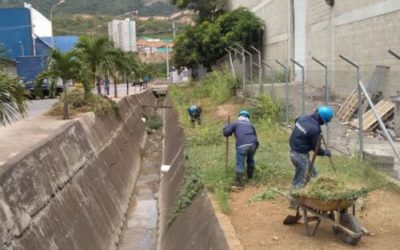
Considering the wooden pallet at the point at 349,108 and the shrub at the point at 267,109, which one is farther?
the shrub at the point at 267,109

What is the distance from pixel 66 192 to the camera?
10.8 m

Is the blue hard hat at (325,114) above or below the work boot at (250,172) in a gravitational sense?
above

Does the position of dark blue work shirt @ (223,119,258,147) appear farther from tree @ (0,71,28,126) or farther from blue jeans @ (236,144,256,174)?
tree @ (0,71,28,126)

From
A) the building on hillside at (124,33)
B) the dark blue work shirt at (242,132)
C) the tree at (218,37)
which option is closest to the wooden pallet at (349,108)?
the dark blue work shirt at (242,132)

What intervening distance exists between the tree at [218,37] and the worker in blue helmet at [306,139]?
101 ft

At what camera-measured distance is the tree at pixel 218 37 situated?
130 ft

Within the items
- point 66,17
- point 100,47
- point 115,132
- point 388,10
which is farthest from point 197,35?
point 66,17

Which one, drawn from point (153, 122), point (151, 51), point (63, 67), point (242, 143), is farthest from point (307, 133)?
point (151, 51)

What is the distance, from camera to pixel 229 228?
25.9 ft

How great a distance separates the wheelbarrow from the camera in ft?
23.0

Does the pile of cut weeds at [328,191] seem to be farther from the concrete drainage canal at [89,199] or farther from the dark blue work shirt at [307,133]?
the concrete drainage canal at [89,199]

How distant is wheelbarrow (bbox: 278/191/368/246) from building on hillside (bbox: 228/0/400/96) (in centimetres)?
1108

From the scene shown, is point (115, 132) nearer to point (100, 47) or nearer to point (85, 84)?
point (85, 84)

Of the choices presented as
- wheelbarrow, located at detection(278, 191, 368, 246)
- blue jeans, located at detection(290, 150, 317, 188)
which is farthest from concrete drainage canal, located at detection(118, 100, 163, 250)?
wheelbarrow, located at detection(278, 191, 368, 246)
